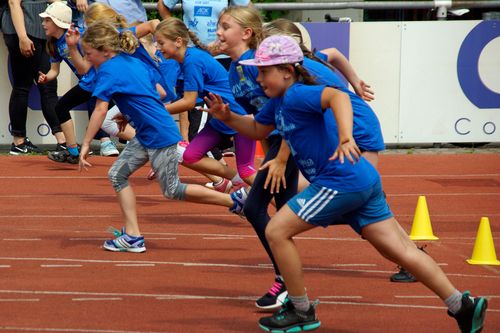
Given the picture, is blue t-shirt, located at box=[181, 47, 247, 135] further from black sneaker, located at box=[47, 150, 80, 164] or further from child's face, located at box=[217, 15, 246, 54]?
black sneaker, located at box=[47, 150, 80, 164]

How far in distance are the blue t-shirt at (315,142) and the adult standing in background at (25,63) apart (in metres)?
7.95

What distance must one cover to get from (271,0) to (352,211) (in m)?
13.4

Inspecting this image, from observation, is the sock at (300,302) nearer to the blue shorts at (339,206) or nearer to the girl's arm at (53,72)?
the blue shorts at (339,206)

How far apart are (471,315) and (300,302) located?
919 millimetres

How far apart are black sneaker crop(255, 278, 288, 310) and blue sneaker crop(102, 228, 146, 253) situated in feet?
6.22

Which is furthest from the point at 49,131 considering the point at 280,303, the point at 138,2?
the point at 280,303

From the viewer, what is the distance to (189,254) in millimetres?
8336

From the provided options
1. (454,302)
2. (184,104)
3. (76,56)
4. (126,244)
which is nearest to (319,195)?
(454,302)

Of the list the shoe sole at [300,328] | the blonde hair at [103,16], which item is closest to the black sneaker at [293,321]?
the shoe sole at [300,328]

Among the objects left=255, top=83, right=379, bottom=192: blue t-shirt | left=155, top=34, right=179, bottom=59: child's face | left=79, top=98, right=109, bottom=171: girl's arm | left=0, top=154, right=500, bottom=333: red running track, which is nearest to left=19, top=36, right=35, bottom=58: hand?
left=0, top=154, right=500, bottom=333: red running track

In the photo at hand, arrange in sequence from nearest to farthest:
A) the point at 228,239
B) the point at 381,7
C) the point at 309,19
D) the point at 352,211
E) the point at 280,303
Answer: the point at 352,211 → the point at 280,303 → the point at 228,239 → the point at 381,7 → the point at 309,19

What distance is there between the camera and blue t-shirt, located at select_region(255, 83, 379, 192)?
19.1ft

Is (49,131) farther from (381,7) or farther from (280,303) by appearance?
(280,303)

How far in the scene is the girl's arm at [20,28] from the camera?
522 inches
